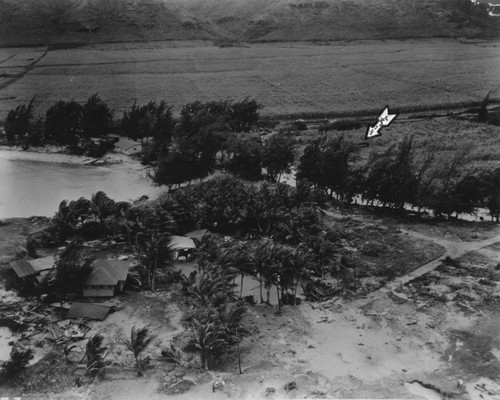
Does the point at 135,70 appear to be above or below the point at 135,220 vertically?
above

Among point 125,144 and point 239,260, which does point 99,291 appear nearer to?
point 239,260

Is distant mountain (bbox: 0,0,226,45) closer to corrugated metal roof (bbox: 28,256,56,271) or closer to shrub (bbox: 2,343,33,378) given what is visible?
corrugated metal roof (bbox: 28,256,56,271)

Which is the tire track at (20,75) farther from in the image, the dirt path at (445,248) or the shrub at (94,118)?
the dirt path at (445,248)

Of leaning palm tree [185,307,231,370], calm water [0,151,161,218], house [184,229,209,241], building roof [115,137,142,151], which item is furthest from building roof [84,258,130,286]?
building roof [115,137,142,151]

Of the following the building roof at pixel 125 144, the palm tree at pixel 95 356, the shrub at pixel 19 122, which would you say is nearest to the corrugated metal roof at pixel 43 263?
the palm tree at pixel 95 356

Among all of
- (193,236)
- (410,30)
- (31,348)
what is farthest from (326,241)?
(410,30)

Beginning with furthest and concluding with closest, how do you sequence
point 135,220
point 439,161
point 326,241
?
1. point 439,161
2. point 135,220
3. point 326,241

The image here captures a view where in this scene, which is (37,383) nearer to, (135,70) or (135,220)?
(135,220)
